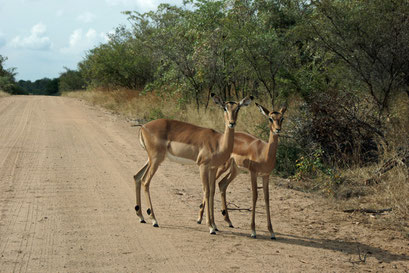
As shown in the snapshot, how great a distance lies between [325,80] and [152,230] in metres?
9.91

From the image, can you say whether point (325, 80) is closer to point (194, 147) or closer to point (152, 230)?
point (194, 147)

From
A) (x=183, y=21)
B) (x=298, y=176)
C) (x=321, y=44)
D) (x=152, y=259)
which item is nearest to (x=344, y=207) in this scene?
(x=298, y=176)

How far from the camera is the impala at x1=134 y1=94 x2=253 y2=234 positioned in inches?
231

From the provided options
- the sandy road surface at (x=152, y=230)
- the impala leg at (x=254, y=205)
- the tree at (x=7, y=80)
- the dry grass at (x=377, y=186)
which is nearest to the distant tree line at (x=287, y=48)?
the dry grass at (x=377, y=186)

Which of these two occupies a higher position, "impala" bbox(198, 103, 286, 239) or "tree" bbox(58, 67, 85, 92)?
"tree" bbox(58, 67, 85, 92)

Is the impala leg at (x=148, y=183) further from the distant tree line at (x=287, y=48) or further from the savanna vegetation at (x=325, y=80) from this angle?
the distant tree line at (x=287, y=48)

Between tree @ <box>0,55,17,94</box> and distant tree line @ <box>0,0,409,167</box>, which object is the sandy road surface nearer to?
distant tree line @ <box>0,0,409,167</box>

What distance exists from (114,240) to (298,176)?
460 cm

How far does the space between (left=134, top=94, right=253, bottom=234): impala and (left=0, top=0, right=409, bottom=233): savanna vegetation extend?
2873 millimetres

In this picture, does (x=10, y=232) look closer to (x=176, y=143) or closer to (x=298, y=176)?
(x=176, y=143)

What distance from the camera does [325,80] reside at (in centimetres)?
1405

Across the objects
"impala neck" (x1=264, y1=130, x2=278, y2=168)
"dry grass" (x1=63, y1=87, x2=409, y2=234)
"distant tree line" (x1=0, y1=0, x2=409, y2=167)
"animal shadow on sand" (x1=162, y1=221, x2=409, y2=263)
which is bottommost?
"animal shadow on sand" (x1=162, y1=221, x2=409, y2=263)

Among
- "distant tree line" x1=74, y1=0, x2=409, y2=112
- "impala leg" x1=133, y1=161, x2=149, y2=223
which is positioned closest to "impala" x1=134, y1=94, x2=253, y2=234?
"impala leg" x1=133, y1=161, x2=149, y2=223

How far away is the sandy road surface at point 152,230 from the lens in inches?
188
